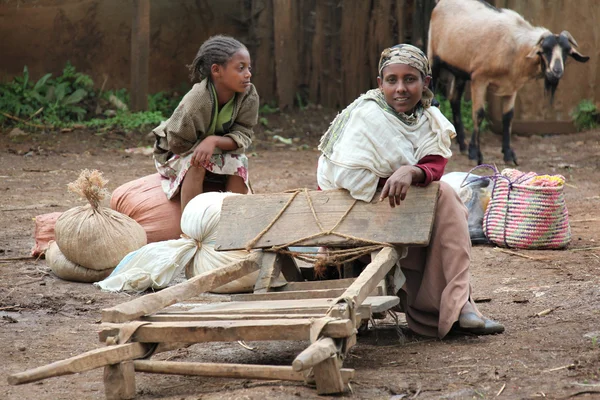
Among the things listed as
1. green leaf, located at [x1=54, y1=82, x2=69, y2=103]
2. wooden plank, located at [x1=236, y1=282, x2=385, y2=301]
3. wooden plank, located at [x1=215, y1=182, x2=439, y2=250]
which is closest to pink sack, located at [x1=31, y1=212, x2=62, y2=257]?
wooden plank, located at [x1=215, y1=182, x2=439, y2=250]

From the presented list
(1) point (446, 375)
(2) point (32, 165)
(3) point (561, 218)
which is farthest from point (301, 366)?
(2) point (32, 165)

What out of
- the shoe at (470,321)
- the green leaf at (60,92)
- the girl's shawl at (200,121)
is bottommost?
the shoe at (470,321)

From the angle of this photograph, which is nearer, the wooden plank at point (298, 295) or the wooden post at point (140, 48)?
the wooden plank at point (298, 295)

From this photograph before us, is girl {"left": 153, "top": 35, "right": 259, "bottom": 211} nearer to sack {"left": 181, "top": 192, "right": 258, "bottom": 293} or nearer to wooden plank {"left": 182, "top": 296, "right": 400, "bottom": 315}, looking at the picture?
sack {"left": 181, "top": 192, "right": 258, "bottom": 293}

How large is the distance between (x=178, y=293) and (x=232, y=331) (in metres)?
0.49

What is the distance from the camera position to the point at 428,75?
12.9 feet

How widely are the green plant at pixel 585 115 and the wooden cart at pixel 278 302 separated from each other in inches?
331

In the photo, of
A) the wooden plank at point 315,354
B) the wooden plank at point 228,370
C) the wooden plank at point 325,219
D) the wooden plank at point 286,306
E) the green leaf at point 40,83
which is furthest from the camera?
the green leaf at point 40,83

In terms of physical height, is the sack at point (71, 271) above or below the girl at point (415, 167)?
below

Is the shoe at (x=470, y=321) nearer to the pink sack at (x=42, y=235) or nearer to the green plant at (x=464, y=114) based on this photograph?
the pink sack at (x=42, y=235)

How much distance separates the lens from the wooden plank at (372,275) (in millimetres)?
3092

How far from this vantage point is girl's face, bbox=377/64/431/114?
383 cm

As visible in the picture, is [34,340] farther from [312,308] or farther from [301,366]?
[301,366]

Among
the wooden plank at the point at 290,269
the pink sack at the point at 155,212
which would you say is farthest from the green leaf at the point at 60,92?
the wooden plank at the point at 290,269
